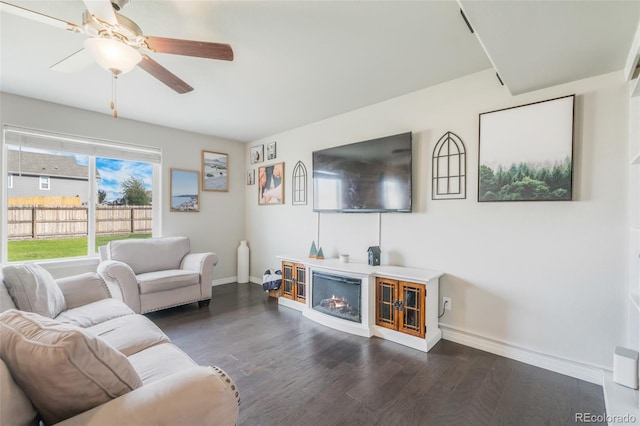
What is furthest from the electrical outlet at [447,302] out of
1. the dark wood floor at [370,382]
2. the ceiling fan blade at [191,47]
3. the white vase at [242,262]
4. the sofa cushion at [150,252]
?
the sofa cushion at [150,252]

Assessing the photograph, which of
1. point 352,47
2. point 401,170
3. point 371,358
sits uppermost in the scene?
point 352,47

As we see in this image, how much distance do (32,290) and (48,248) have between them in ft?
6.77

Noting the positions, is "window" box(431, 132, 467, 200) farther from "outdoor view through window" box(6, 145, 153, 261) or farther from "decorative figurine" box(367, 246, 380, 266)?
"outdoor view through window" box(6, 145, 153, 261)

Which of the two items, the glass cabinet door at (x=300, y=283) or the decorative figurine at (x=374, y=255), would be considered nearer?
the decorative figurine at (x=374, y=255)

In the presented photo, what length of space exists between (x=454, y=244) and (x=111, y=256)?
382 centimetres

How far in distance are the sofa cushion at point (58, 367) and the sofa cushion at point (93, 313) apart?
3.84 ft

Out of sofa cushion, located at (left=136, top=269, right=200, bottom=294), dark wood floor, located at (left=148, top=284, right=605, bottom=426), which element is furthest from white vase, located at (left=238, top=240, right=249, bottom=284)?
dark wood floor, located at (left=148, top=284, right=605, bottom=426)

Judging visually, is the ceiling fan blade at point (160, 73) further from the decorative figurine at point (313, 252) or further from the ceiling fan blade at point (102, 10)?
the decorative figurine at point (313, 252)

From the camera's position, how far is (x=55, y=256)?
3.40 metres

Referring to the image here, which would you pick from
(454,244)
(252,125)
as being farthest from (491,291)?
(252,125)

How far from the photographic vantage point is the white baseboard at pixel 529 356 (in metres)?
1.99

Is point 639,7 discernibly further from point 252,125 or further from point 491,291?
point 252,125

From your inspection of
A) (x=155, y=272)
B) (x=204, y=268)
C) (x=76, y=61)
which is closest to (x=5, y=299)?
(x=76, y=61)

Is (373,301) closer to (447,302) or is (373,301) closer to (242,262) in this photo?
(447,302)
